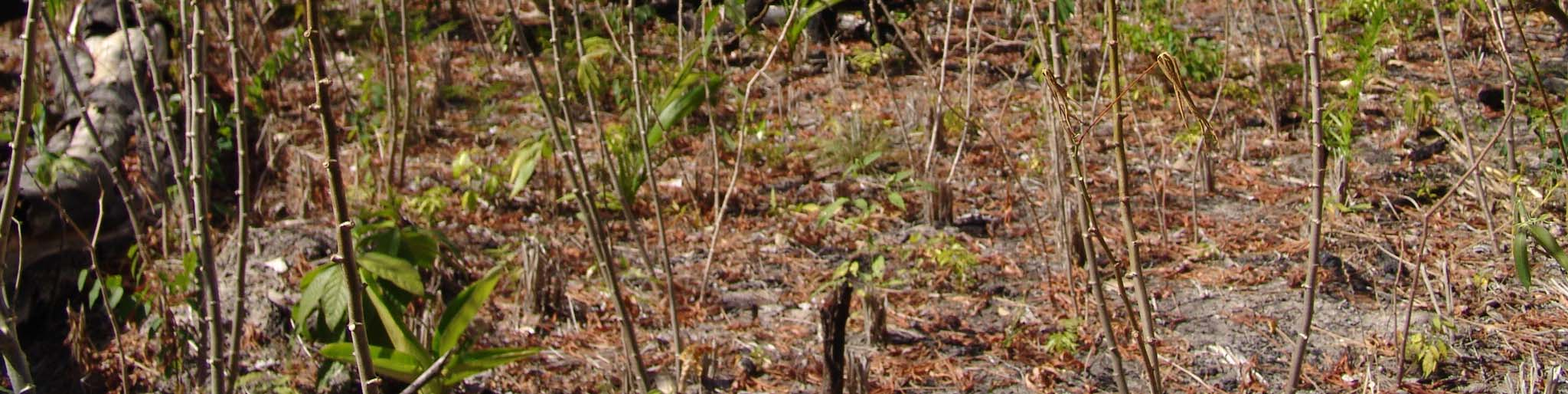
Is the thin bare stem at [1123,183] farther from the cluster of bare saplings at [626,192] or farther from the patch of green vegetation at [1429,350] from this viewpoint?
the patch of green vegetation at [1429,350]

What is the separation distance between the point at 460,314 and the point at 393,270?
201mm

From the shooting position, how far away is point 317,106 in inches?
45.6

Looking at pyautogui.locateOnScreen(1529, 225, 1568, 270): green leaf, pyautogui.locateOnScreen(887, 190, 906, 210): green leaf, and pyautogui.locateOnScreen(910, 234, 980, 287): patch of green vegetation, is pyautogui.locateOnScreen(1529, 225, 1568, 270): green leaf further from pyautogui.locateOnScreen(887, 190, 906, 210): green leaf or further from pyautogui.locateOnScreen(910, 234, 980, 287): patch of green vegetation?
pyautogui.locateOnScreen(887, 190, 906, 210): green leaf

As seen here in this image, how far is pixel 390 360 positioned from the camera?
104 inches

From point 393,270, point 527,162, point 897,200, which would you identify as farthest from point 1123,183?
point 527,162

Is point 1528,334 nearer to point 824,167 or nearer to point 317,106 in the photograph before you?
point 824,167

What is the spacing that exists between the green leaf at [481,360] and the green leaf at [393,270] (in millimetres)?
239

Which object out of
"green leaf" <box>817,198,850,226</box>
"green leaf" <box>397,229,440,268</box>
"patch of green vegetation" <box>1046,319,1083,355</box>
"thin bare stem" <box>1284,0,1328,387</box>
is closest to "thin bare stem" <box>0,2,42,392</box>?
"thin bare stem" <box>1284,0,1328,387</box>

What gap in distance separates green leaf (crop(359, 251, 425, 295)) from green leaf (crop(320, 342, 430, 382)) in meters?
0.17

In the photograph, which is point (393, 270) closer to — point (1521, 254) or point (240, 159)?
point (240, 159)

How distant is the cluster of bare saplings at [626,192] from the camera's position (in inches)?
84.9

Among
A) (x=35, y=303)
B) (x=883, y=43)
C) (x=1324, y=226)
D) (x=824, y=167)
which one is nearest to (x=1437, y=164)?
(x=1324, y=226)

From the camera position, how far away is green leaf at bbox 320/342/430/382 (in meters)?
2.59

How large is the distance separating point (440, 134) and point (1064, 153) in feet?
8.83
